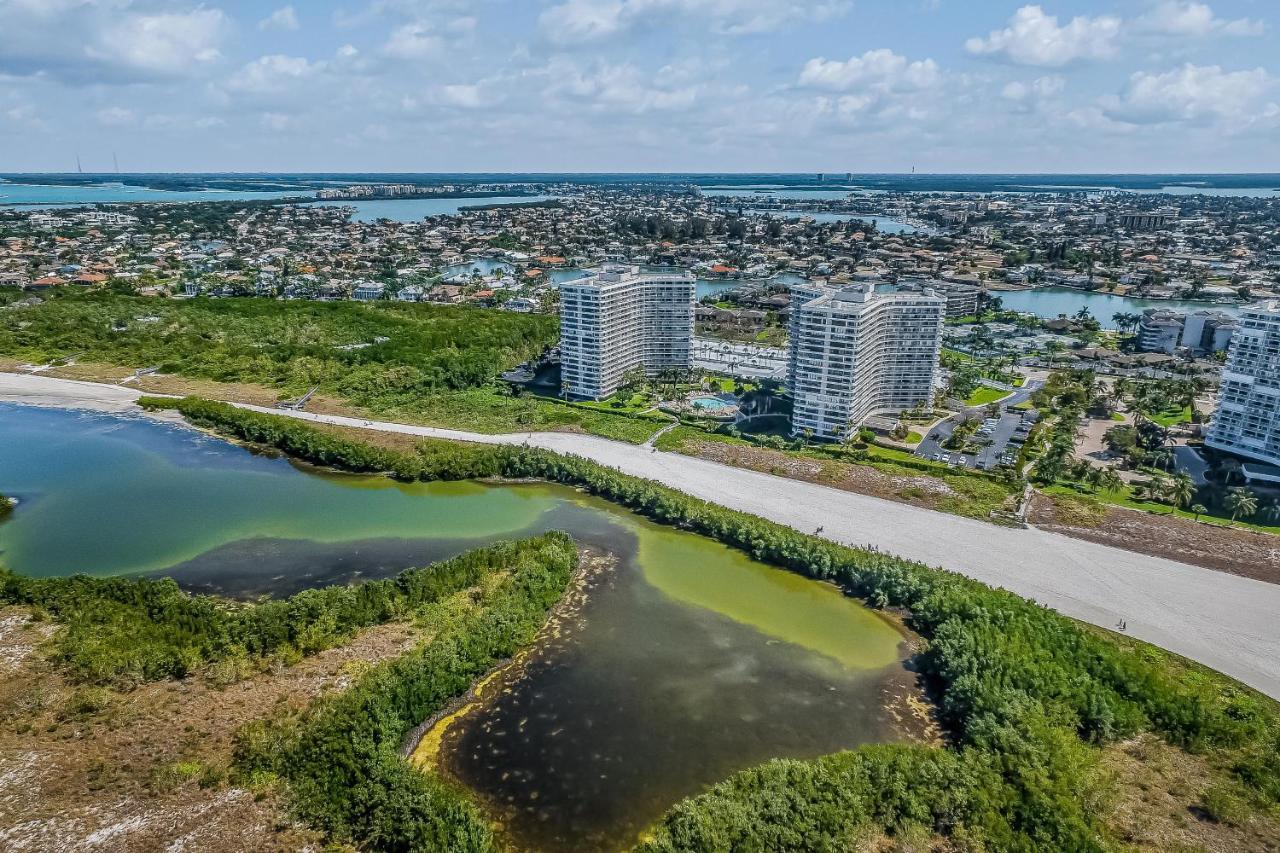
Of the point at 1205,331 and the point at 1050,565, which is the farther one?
the point at 1205,331

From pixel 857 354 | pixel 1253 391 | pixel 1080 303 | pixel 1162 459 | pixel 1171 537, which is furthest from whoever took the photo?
pixel 1080 303

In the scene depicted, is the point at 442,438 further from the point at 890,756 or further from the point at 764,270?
the point at 764,270

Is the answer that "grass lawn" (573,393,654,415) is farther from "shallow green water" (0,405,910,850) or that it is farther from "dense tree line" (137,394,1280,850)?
"dense tree line" (137,394,1280,850)

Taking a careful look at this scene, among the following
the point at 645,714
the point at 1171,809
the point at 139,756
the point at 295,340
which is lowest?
the point at 645,714

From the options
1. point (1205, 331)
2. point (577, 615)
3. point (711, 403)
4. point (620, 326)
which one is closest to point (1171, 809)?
point (577, 615)

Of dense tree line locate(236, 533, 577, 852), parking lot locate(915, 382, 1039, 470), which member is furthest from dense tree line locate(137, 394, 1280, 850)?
parking lot locate(915, 382, 1039, 470)

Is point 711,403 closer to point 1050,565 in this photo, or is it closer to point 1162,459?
point 1050,565
